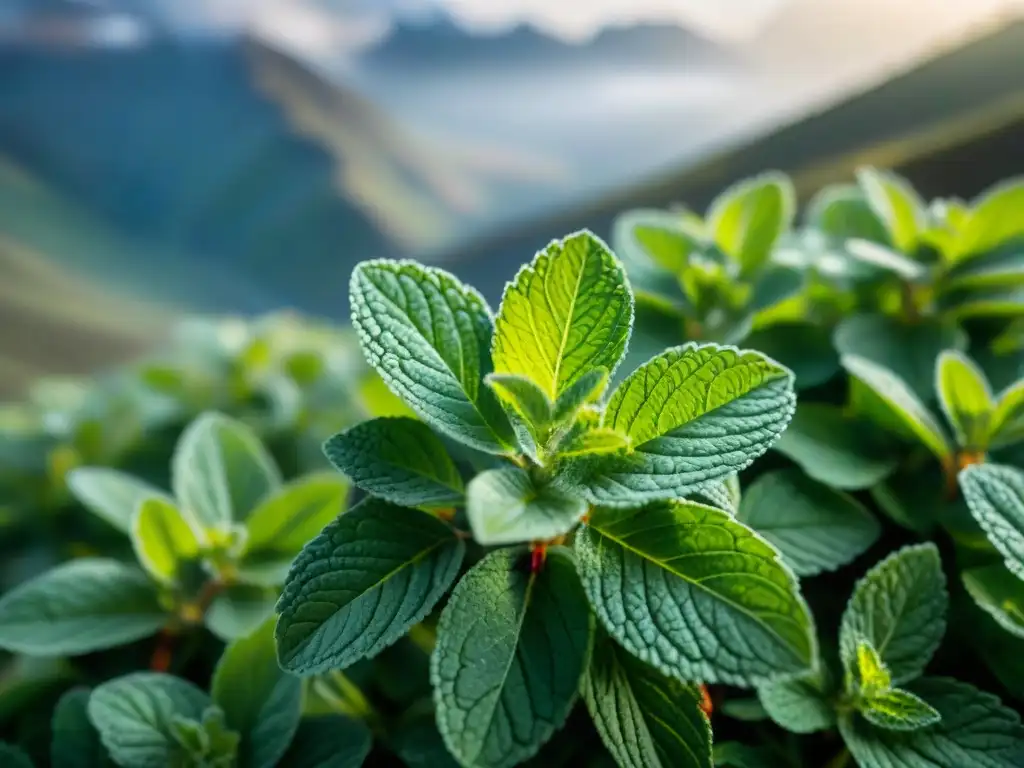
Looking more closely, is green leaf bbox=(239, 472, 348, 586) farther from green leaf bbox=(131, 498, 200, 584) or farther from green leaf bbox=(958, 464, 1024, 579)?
green leaf bbox=(958, 464, 1024, 579)

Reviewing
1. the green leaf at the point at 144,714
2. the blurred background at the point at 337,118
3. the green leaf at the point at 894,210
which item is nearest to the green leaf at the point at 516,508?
the green leaf at the point at 144,714

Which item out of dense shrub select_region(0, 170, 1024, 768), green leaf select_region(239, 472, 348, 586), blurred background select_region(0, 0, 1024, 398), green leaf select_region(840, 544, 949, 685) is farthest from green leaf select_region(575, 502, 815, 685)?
blurred background select_region(0, 0, 1024, 398)

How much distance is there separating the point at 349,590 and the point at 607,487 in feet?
0.36

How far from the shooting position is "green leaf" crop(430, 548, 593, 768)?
1.04 ft

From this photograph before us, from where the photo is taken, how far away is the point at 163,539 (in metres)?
0.54

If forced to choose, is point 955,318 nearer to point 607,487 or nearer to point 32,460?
point 607,487

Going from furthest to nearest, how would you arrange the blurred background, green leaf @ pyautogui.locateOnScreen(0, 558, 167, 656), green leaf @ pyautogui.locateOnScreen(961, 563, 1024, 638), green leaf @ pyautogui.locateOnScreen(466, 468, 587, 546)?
the blurred background < green leaf @ pyautogui.locateOnScreen(0, 558, 167, 656) < green leaf @ pyautogui.locateOnScreen(961, 563, 1024, 638) < green leaf @ pyautogui.locateOnScreen(466, 468, 587, 546)

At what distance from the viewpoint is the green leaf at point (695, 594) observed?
0.30 metres

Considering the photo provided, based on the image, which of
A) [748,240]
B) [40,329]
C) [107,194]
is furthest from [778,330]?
[107,194]

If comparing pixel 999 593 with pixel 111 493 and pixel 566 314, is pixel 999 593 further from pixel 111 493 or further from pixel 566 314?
pixel 111 493

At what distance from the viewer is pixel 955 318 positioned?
1.87ft

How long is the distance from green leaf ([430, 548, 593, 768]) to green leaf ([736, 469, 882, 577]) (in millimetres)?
123

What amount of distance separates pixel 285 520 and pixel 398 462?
209 mm

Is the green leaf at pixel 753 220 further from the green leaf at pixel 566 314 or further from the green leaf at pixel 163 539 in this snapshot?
the green leaf at pixel 163 539
